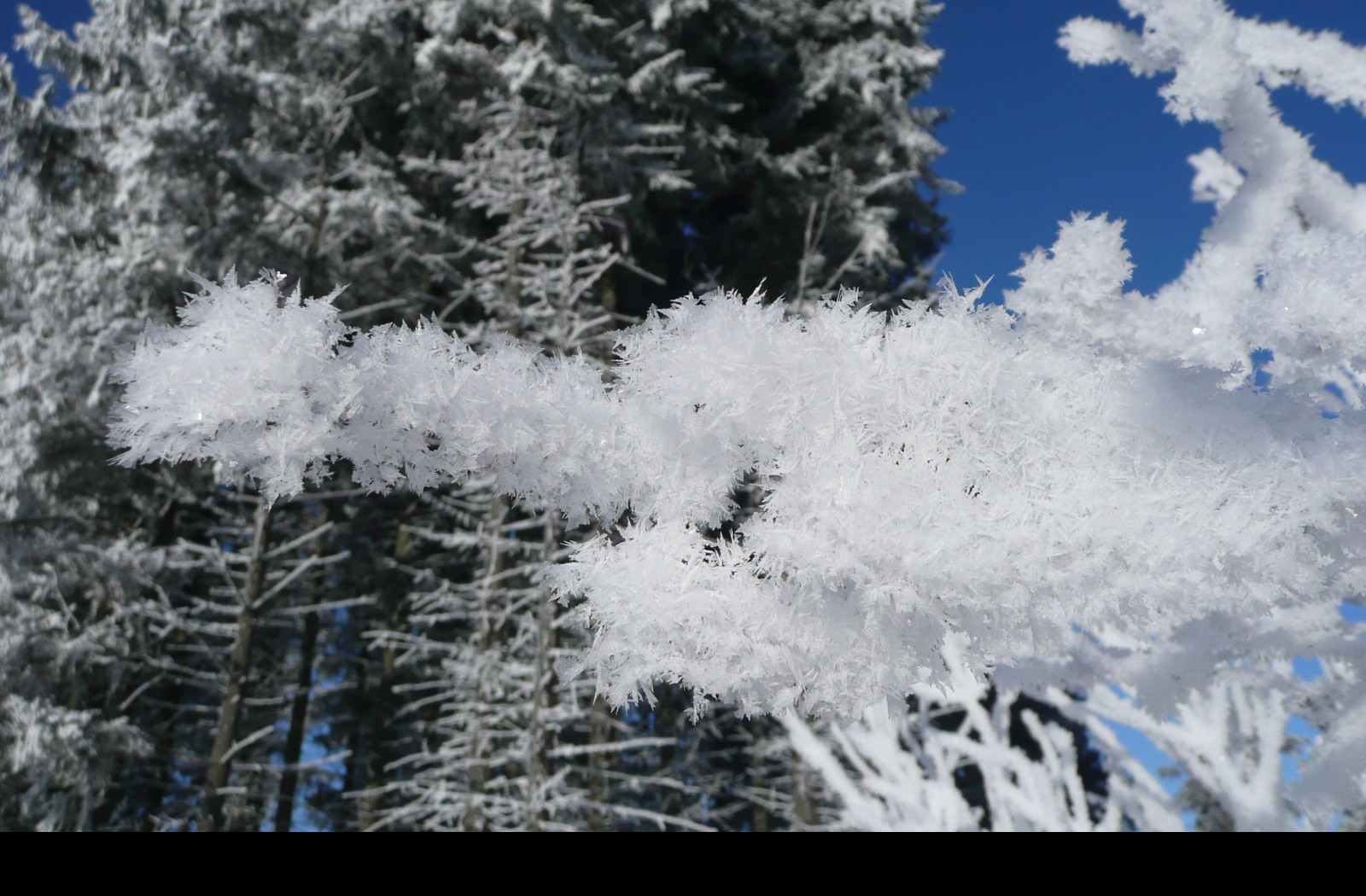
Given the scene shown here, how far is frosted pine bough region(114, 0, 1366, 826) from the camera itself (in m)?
A: 0.86

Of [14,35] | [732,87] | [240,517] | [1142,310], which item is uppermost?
[732,87]

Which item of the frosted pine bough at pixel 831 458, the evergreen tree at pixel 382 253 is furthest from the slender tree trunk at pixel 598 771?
the frosted pine bough at pixel 831 458

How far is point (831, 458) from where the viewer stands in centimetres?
96

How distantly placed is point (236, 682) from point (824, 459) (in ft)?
27.6

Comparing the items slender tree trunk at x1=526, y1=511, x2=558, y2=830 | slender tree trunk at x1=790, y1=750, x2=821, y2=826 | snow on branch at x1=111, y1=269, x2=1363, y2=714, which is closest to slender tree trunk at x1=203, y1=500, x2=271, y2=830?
slender tree trunk at x1=526, y1=511, x2=558, y2=830

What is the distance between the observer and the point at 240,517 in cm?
1096

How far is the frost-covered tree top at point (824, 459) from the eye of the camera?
2.84 ft

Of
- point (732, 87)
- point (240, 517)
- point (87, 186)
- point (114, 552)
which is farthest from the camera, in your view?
point (732, 87)

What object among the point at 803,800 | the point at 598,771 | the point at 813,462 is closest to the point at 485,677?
the point at 598,771

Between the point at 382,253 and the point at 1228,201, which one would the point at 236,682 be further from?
the point at 1228,201

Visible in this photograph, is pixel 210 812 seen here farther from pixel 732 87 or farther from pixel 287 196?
pixel 732 87

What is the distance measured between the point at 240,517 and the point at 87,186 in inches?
177

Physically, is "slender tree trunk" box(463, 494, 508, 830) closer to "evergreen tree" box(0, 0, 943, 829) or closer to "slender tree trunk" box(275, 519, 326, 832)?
"evergreen tree" box(0, 0, 943, 829)
